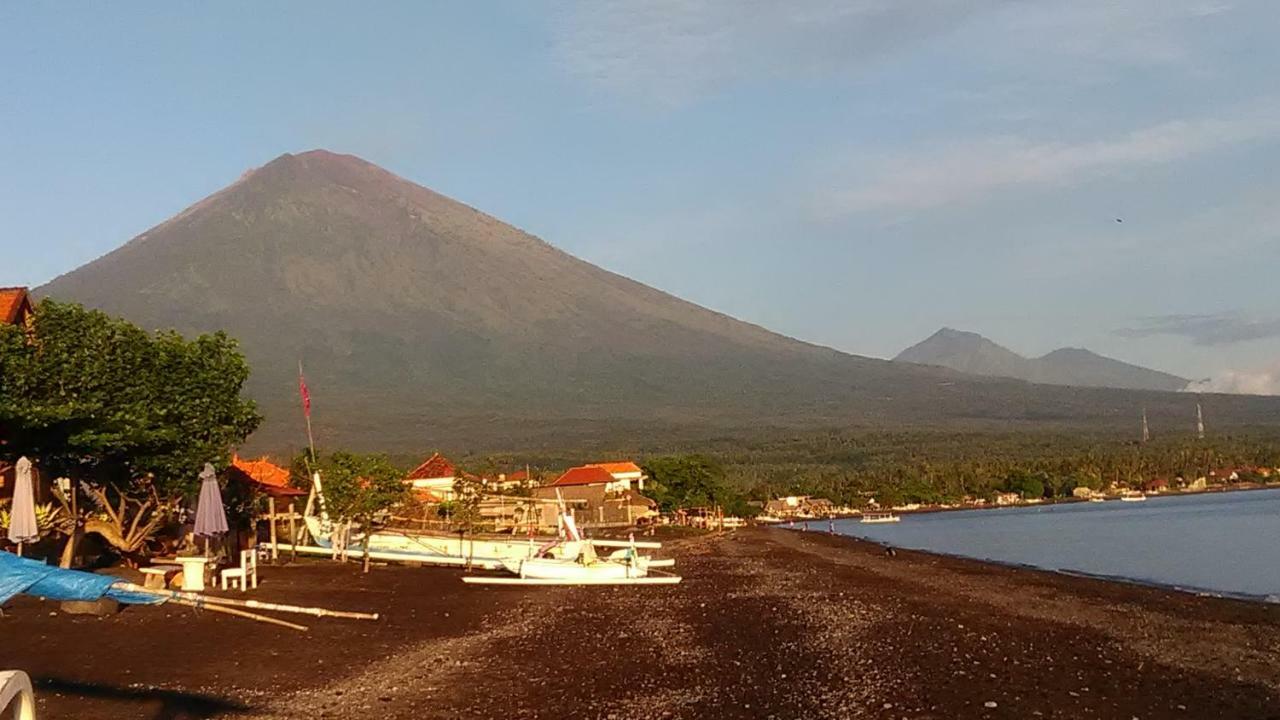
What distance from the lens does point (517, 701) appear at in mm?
13148

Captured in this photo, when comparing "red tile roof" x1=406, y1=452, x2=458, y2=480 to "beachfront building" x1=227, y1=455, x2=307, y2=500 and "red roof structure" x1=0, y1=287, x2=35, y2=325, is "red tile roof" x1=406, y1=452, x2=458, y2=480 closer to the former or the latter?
"beachfront building" x1=227, y1=455, x2=307, y2=500

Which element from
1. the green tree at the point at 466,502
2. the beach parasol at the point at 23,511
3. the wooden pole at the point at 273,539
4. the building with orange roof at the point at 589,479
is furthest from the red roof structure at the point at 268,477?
the building with orange roof at the point at 589,479

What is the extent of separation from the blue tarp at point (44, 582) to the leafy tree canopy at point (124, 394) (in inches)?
465

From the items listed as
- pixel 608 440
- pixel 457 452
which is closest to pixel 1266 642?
pixel 457 452

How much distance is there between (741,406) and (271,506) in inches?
5927

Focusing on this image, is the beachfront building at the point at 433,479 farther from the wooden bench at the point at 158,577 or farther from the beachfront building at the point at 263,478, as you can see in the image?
the wooden bench at the point at 158,577

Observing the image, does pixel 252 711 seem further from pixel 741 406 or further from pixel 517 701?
pixel 741 406

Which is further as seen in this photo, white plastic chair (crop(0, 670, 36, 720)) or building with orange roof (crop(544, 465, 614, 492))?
building with orange roof (crop(544, 465, 614, 492))

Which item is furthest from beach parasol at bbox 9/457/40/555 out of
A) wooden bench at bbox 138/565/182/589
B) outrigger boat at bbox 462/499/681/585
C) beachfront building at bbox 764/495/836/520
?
beachfront building at bbox 764/495/836/520

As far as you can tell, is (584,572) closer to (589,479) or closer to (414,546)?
(414,546)

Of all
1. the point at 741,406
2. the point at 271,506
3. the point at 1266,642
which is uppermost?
the point at 741,406

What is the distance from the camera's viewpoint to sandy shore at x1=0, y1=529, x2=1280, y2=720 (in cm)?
1280

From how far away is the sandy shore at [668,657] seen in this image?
12797mm

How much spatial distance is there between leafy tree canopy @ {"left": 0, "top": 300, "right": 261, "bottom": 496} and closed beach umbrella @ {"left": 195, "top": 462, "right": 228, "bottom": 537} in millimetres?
1771
